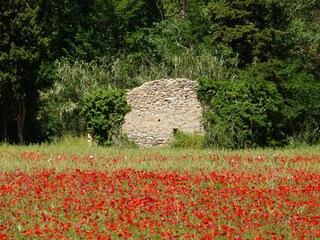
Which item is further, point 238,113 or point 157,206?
point 238,113

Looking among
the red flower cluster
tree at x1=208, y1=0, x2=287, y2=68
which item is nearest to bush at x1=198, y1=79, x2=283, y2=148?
tree at x1=208, y1=0, x2=287, y2=68

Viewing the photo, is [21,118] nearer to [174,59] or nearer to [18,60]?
[18,60]

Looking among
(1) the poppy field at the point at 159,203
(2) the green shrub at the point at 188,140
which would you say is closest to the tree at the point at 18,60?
(2) the green shrub at the point at 188,140

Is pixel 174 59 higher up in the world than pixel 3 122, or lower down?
higher up

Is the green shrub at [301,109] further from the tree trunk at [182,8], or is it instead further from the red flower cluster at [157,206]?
the red flower cluster at [157,206]

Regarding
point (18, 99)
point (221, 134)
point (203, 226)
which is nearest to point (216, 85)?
point (221, 134)

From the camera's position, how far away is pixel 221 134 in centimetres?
2816

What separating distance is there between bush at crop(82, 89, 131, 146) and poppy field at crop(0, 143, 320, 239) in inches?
559

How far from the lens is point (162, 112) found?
29.8 meters

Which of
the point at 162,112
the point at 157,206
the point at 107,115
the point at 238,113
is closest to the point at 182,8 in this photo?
the point at 107,115

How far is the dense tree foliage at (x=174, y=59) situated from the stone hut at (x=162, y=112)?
2.25 ft

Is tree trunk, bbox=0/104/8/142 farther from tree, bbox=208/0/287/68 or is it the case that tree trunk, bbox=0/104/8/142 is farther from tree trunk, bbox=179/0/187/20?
tree trunk, bbox=179/0/187/20

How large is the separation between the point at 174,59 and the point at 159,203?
27.7 meters

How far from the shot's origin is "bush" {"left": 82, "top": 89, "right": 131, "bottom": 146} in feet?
100
